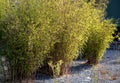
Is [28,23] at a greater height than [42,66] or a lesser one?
greater

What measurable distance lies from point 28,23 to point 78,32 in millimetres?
1268

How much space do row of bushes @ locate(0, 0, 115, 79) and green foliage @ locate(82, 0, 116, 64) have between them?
0.93 m

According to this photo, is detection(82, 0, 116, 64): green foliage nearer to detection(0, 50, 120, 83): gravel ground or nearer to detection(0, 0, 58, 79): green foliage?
detection(0, 50, 120, 83): gravel ground

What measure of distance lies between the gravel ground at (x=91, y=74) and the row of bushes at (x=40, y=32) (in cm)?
29

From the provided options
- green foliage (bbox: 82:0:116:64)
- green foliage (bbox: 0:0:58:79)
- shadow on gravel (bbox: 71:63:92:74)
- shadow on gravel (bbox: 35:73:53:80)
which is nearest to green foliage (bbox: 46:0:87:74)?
shadow on gravel (bbox: 35:73:53:80)

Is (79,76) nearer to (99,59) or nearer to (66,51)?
(66,51)

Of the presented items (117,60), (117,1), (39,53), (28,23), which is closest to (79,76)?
(39,53)

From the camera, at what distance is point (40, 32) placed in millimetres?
6391

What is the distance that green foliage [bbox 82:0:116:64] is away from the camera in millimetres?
8383

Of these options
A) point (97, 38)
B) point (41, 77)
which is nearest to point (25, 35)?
point (41, 77)

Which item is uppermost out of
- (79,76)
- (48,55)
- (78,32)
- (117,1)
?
(117,1)

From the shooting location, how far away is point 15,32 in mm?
6293

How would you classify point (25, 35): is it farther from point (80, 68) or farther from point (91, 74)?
point (80, 68)

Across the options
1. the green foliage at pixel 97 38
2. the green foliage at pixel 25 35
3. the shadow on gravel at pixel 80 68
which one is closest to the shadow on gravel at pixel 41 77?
the green foliage at pixel 25 35
